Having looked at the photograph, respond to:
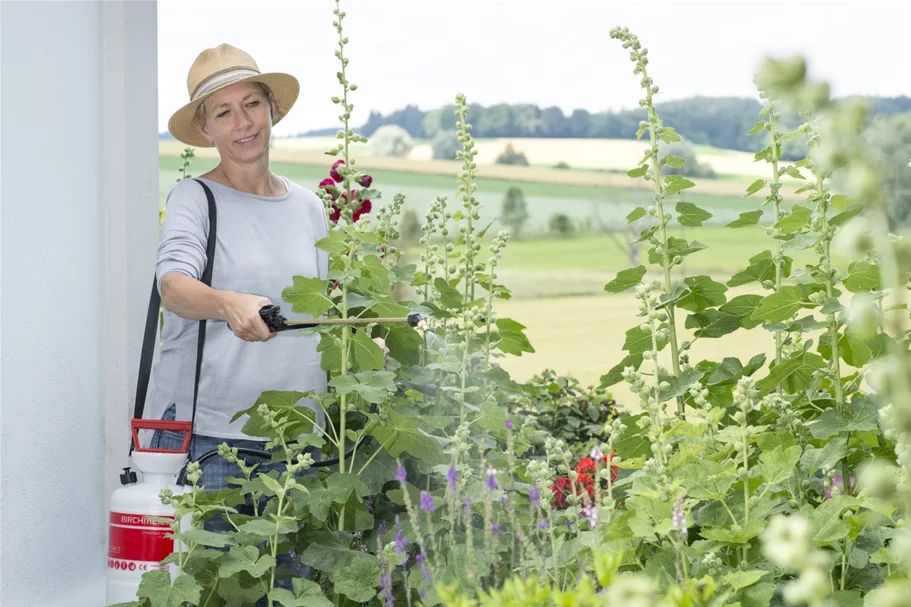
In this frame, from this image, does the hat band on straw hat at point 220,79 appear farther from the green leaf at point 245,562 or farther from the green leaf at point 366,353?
the green leaf at point 245,562

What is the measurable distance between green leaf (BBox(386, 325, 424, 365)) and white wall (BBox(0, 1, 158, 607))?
98 centimetres

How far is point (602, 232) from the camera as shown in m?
6.53

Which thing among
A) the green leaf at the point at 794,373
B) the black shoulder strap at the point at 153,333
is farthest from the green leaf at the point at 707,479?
the black shoulder strap at the point at 153,333

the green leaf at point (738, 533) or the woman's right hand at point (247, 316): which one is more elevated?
the woman's right hand at point (247, 316)

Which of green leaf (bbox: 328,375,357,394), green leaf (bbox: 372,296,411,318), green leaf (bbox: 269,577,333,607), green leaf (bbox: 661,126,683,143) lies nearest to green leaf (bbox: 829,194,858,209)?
green leaf (bbox: 661,126,683,143)

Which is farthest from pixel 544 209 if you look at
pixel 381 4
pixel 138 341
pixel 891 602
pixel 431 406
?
pixel 891 602

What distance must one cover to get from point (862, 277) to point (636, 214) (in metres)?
0.45

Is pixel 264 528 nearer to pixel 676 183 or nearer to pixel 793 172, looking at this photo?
pixel 676 183

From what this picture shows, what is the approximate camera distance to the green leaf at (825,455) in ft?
4.85

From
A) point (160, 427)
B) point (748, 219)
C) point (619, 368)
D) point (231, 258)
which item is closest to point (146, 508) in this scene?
point (160, 427)

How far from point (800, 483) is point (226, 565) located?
3.24ft

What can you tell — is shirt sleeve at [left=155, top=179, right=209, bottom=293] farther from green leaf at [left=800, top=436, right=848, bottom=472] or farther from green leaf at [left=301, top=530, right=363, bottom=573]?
green leaf at [left=800, top=436, right=848, bottom=472]

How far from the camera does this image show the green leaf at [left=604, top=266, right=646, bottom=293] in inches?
72.9

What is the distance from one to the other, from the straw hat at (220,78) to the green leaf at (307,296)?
614 millimetres
